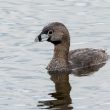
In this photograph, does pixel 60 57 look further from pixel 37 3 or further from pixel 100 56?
pixel 37 3

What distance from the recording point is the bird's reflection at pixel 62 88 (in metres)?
18.0

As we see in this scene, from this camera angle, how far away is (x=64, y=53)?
2259cm

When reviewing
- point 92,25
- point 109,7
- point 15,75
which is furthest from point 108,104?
point 109,7

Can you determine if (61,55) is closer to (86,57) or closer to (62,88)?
(86,57)

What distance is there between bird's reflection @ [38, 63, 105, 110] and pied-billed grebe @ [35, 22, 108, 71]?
0.80 feet

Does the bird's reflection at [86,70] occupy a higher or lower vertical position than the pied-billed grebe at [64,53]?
lower

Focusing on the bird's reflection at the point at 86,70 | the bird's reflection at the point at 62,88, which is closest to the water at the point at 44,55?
the bird's reflection at the point at 62,88

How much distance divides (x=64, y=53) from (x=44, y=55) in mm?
586

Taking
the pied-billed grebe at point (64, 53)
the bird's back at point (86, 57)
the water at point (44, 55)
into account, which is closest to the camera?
the water at point (44, 55)

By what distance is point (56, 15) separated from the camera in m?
26.4

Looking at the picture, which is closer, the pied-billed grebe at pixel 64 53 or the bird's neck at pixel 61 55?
the pied-billed grebe at pixel 64 53

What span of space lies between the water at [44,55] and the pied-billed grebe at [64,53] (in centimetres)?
35

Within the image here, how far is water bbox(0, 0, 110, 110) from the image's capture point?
1836 centimetres

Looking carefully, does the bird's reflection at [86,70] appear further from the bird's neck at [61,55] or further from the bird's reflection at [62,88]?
the bird's neck at [61,55]
